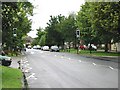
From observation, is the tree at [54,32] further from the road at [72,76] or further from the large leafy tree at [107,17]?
the road at [72,76]

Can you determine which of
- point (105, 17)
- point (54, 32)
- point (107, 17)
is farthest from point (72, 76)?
point (54, 32)

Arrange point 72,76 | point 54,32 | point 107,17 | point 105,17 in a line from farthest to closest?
point 54,32
point 105,17
point 107,17
point 72,76

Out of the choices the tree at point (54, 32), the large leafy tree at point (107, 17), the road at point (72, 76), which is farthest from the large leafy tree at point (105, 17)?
the tree at point (54, 32)

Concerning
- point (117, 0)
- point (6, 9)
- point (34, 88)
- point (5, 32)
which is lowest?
point (34, 88)

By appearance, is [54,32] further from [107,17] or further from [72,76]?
[72,76]

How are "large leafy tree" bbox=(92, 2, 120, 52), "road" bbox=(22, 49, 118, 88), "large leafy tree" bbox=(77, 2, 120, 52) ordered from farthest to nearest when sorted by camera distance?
"large leafy tree" bbox=(77, 2, 120, 52), "large leafy tree" bbox=(92, 2, 120, 52), "road" bbox=(22, 49, 118, 88)

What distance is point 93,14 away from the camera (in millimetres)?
44406

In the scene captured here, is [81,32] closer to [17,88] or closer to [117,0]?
[117,0]

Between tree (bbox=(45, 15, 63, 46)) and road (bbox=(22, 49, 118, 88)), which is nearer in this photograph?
road (bbox=(22, 49, 118, 88))

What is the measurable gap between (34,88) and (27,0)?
10.3 metres

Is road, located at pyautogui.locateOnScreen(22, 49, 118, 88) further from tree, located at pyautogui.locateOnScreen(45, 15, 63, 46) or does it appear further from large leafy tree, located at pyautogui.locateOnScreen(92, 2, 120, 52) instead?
tree, located at pyautogui.locateOnScreen(45, 15, 63, 46)

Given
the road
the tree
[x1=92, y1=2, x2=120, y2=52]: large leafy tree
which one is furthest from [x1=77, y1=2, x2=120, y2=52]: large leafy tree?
the tree

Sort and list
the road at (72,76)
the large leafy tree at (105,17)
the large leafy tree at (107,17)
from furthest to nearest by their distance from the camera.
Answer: the large leafy tree at (105,17) → the large leafy tree at (107,17) → the road at (72,76)

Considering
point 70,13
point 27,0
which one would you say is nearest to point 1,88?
point 27,0
